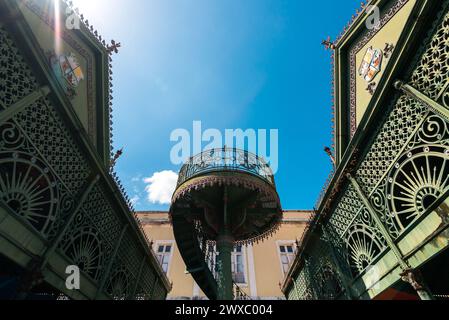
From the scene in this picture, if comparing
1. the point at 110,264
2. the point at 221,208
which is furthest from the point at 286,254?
the point at 110,264

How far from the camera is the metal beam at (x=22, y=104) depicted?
19.7 feet

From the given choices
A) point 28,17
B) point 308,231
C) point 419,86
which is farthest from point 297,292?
point 28,17

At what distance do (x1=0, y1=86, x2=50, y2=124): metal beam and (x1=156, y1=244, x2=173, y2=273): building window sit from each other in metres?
15.5

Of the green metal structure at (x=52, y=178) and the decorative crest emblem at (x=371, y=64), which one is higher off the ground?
the decorative crest emblem at (x=371, y=64)

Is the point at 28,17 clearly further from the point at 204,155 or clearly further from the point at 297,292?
the point at 297,292

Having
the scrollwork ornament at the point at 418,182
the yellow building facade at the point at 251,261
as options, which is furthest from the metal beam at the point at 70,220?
the yellow building facade at the point at 251,261

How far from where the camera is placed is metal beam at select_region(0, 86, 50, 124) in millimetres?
5996

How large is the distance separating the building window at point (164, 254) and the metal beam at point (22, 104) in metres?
15.5

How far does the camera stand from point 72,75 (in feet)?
29.5

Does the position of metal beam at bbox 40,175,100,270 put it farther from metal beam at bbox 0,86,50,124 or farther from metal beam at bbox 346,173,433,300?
metal beam at bbox 346,173,433,300

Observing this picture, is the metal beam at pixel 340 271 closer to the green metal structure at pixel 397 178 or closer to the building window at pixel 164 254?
the green metal structure at pixel 397 178
